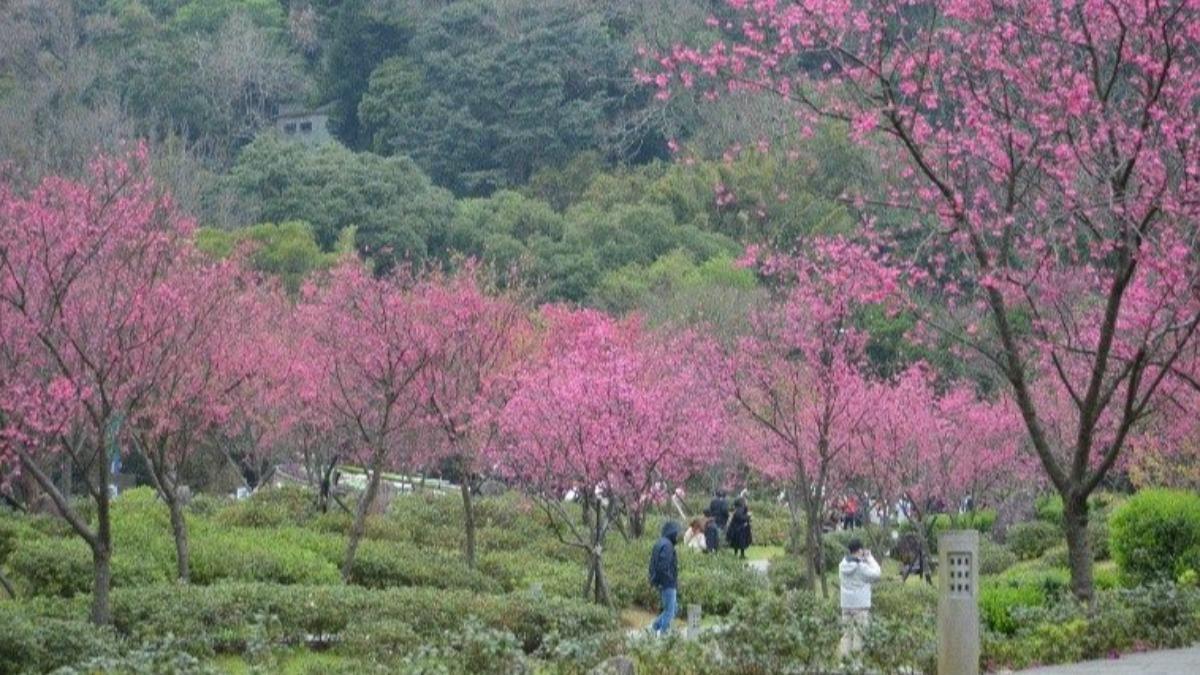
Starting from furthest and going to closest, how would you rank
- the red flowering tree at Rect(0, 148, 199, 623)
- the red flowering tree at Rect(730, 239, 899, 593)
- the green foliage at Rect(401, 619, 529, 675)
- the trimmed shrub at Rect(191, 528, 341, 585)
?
1. the red flowering tree at Rect(730, 239, 899, 593)
2. the trimmed shrub at Rect(191, 528, 341, 585)
3. the red flowering tree at Rect(0, 148, 199, 623)
4. the green foliage at Rect(401, 619, 529, 675)

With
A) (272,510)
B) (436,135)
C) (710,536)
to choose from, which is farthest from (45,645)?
(436,135)

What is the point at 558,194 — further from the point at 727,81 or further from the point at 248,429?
the point at 727,81

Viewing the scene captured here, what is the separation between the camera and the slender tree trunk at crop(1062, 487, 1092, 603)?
13750 mm

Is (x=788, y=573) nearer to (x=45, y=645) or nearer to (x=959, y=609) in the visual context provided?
(x=45, y=645)

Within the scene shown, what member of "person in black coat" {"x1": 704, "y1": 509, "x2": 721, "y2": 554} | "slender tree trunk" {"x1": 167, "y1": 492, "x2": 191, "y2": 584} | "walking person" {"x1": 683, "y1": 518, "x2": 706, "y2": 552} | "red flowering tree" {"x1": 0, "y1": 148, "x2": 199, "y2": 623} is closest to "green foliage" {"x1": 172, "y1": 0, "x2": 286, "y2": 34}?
"person in black coat" {"x1": 704, "y1": 509, "x2": 721, "y2": 554}

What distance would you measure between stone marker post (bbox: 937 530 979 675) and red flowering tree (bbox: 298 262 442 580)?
37.8 ft

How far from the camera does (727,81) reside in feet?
44.9

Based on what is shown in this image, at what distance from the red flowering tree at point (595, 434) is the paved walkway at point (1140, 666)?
8198mm

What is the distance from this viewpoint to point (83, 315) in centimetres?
1783

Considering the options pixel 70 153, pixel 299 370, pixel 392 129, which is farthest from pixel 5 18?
pixel 299 370

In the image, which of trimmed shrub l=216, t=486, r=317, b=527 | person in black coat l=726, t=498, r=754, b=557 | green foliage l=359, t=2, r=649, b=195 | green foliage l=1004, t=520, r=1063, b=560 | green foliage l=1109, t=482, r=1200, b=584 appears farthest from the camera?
green foliage l=359, t=2, r=649, b=195

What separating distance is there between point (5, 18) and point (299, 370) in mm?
42268

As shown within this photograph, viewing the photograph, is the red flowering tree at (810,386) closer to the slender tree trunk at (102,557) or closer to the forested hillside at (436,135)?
the slender tree trunk at (102,557)

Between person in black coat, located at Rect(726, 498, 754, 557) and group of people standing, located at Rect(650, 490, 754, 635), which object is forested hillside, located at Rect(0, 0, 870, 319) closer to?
group of people standing, located at Rect(650, 490, 754, 635)
